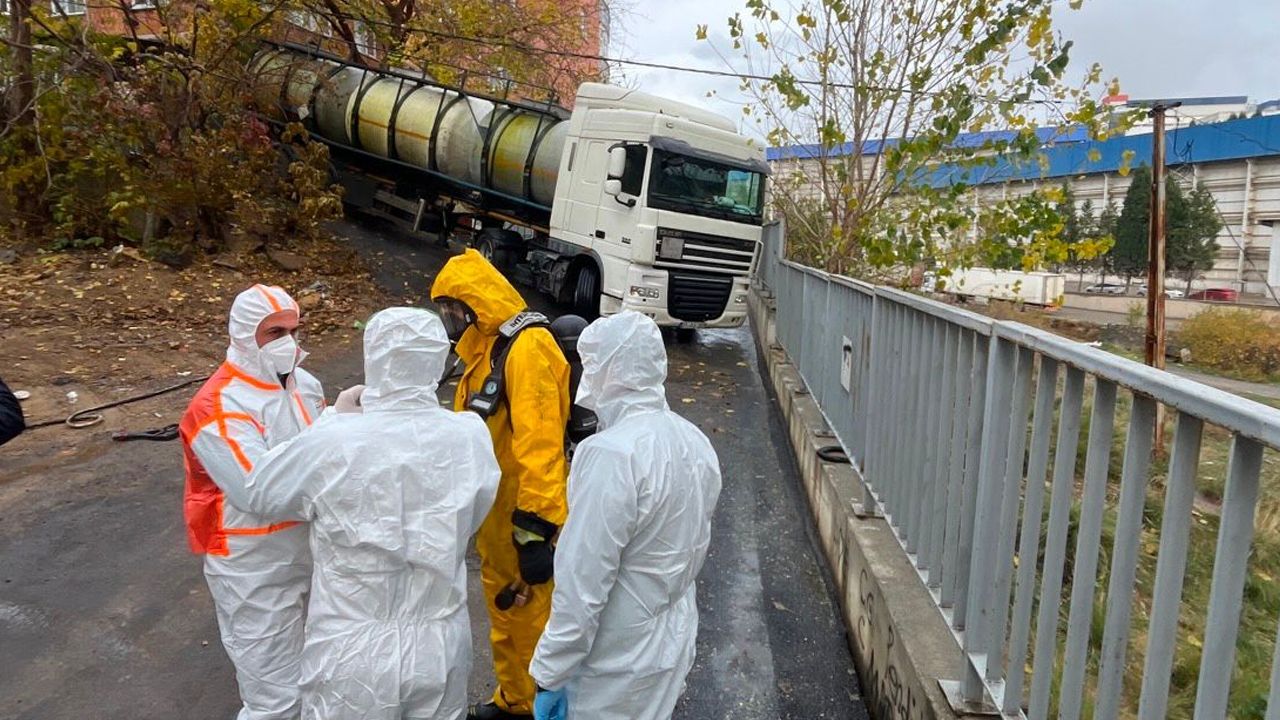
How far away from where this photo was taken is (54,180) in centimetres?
1080

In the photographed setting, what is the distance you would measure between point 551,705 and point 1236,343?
18.5 m

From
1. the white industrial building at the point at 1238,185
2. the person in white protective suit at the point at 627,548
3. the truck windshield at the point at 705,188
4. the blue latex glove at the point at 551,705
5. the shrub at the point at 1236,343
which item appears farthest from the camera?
the white industrial building at the point at 1238,185

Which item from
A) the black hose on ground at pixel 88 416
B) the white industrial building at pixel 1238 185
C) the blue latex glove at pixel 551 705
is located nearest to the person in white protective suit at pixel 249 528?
the blue latex glove at pixel 551 705

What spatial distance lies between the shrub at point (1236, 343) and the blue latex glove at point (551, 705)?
674 inches

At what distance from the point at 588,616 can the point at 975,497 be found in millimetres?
1182

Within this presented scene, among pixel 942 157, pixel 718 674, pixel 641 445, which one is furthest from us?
pixel 942 157

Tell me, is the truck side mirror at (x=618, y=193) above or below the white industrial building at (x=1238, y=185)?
below

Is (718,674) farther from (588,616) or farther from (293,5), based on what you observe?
(293,5)

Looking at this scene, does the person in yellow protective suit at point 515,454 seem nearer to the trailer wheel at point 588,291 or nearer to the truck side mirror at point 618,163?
the truck side mirror at point 618,163

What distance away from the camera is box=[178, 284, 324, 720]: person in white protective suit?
2.47m

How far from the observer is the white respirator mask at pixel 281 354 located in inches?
104

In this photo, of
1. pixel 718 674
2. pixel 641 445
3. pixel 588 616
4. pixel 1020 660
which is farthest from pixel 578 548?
pixel 718 674

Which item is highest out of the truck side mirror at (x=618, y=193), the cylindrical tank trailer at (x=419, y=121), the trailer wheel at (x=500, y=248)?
Answer: the cylindrical tank trailer at (x=419, y=121)

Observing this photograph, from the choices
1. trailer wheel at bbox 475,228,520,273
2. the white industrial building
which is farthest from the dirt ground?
the white industrial building
